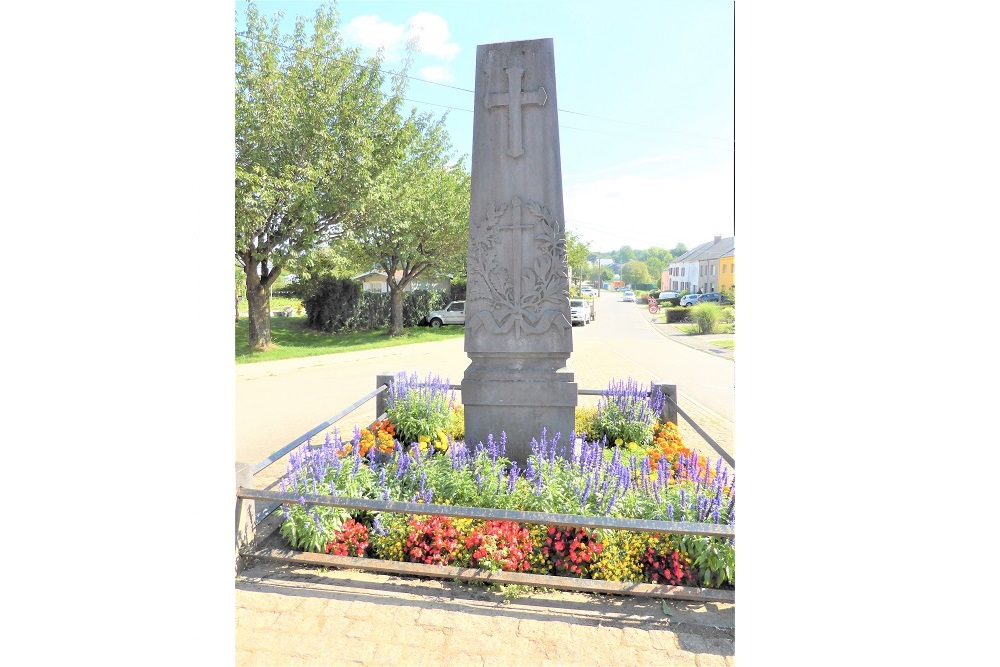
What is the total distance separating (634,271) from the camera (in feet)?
89.2

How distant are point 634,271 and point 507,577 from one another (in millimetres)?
26247

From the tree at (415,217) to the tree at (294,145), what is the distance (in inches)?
33.3

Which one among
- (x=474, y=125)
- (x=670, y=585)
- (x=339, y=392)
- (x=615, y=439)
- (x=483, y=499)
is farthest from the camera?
(x=339, y=392)

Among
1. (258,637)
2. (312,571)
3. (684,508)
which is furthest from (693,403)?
(258,637)

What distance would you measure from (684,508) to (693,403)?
182 inches

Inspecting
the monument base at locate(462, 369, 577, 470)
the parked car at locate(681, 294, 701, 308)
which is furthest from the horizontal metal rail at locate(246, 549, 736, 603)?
the parked car at locate(681, 294, 701, 308)

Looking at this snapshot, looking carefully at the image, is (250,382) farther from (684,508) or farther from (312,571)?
(684,508)

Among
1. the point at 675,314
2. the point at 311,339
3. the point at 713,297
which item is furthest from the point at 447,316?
the point at 713,297

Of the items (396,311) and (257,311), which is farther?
(396,311)

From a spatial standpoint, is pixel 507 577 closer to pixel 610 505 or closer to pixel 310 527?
pixel 610 505

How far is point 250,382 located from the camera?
346 inches

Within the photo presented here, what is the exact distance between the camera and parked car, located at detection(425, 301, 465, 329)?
67.7ft

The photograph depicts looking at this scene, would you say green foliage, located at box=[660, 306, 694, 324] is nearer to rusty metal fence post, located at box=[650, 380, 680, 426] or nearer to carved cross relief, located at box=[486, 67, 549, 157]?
rusty metal fence post, located at box=[650, 380, 680, 426]

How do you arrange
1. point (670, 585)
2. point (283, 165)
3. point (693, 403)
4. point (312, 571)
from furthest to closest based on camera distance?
point (283, 165), point (693, 403), point (312, 571), point (670, 585)
